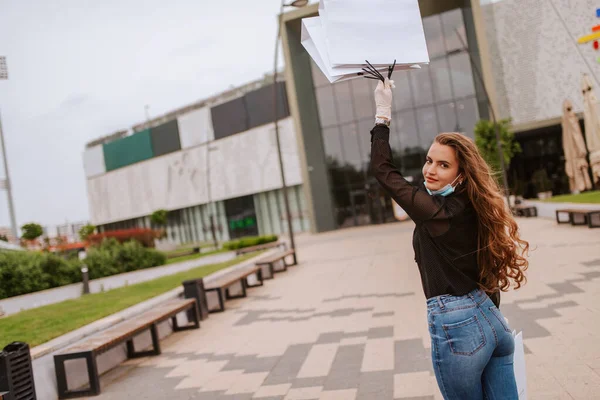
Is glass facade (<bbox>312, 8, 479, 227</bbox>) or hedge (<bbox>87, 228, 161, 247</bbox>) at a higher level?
glass facade (<bbox>312, 8, 479, 227</bbox>)

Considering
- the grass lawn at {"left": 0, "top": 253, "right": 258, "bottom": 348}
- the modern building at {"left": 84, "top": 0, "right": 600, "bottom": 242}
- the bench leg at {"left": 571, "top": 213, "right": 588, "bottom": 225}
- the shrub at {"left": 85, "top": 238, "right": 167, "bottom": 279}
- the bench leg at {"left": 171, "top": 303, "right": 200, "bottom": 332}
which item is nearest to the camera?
the grass lawn at {"left": 0, "top": 253, "right": 258, "bottom": 348}

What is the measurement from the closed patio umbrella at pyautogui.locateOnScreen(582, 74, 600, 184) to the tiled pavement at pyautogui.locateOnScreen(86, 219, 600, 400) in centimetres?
418

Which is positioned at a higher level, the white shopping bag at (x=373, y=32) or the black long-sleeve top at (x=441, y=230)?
the white shopping bag at (x=373, y=32)

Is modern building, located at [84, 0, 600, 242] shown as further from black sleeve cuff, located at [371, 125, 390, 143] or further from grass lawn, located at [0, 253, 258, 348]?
black sleeve cuff, located at [371, 125, 390, 143]

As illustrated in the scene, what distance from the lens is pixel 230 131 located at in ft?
167

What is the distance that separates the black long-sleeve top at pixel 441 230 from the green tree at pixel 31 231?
28143mm

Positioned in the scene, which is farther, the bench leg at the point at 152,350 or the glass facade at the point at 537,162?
the glass facade at the point at 537,162

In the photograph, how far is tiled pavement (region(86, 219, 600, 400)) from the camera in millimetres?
5250

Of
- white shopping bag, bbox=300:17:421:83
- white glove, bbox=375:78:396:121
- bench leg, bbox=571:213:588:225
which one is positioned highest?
white shopping bag, bbox=300:17:421:83

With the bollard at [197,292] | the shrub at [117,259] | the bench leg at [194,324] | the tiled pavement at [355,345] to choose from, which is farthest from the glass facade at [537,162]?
the bench leg at [194,324]

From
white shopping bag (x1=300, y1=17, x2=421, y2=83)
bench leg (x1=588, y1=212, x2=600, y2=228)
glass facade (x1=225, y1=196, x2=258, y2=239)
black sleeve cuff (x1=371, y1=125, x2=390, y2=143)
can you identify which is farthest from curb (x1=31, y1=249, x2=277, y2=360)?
glass facade (x1=225, y1=196, x2=258, y2=239)

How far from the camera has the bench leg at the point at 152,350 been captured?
830cm

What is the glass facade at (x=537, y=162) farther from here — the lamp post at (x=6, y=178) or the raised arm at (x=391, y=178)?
the raised arm at (x=391, y=178)

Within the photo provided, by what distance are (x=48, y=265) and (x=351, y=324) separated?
31.5 ft
